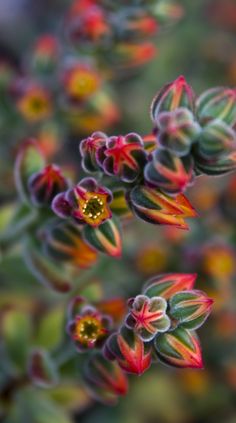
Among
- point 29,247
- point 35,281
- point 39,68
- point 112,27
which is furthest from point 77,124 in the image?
point 29,247

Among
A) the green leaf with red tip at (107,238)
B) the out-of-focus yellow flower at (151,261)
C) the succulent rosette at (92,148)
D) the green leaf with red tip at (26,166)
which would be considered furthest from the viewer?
the out-of-focus yellow flower at (151,261)

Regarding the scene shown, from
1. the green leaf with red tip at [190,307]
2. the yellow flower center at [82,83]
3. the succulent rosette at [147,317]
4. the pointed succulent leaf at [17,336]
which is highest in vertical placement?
the yellow flower center at [82,83]

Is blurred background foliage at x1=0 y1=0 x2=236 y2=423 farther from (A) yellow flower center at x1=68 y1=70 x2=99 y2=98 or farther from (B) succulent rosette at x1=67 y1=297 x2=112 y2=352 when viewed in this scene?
(A) yellow flower center at x1=68 y1=70 x2=99 y2=98

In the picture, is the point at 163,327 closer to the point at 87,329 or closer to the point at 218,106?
the point at 87,329

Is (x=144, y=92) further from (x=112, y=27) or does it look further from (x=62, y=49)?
(x=112, y=27)

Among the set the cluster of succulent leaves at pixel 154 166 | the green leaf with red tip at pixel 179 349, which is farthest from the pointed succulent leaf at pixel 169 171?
the green leaf with red tip at pixel 179 349

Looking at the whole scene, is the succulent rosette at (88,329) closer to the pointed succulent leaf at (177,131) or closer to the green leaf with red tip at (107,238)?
the green leaf with red tip at (107,238)
